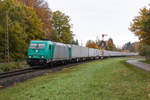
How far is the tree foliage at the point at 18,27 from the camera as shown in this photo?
28595 mm

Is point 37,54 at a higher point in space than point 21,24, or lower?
lower

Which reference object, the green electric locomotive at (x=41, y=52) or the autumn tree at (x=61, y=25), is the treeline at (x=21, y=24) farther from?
the autumn tree at (x=61, y=25)

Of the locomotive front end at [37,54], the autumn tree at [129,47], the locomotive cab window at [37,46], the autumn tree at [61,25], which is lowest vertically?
the locomotive front end at [37,54]

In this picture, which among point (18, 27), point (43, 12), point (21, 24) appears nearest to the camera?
point (18, 27)

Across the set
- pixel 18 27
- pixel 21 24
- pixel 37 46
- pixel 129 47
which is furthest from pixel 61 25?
pixel 129 47

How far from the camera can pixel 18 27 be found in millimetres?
29516

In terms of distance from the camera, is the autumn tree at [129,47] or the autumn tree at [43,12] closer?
the autumn tree at [43,12]

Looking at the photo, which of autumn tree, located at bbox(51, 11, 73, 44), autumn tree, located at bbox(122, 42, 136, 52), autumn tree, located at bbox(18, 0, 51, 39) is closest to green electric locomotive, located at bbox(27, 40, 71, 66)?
A: autumn tree, located at bbox(18, 0, 51, 39)

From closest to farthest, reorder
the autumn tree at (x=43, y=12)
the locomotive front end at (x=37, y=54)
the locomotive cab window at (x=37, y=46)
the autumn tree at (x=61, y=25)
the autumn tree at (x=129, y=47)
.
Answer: the locomotive front end at (x=37, y=54) < the locomotive cab window at (x=37, y=46) < the autumn tree at (x=43, y=12) < the autumn tree at (x=61, y=25) < the autumn tree at (x=129, y=47)

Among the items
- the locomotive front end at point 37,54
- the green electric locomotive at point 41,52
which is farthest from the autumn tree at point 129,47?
the locomotive front end at point 37,54

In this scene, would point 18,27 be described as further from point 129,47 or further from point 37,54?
point 129,47

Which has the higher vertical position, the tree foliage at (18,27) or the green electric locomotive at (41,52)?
the tree foliage at (18,27)

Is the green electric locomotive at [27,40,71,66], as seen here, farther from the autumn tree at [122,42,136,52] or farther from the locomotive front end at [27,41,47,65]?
the autumn tree at [122,42,136,52]

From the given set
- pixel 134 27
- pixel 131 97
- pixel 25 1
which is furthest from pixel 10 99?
pixel 25 1
